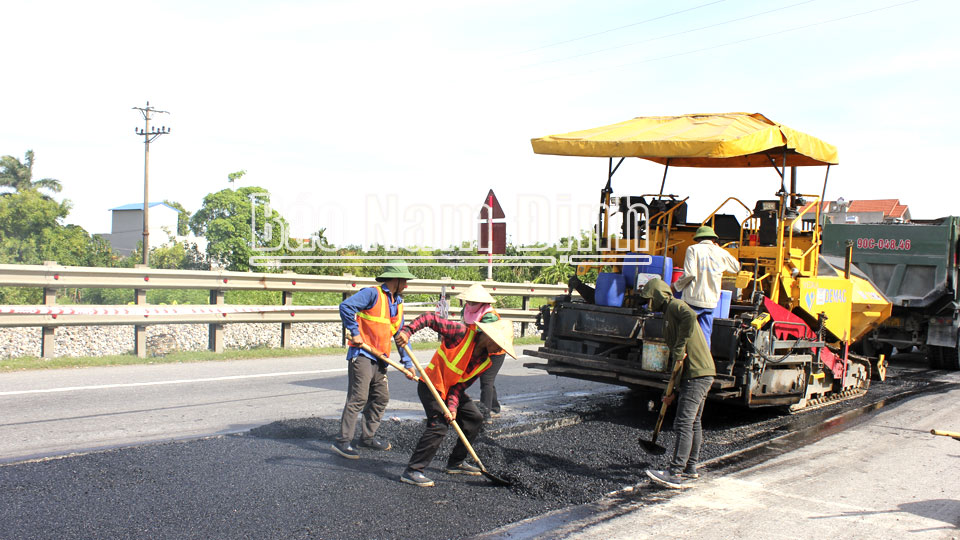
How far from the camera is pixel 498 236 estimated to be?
15203mm

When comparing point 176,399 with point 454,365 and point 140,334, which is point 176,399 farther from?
point 454,365

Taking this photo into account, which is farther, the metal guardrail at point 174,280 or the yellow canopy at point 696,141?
the metal guardrail at point 174,280

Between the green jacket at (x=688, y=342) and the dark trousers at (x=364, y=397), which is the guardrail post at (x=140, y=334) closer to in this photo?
the dark trousers at (x=364, y=397)

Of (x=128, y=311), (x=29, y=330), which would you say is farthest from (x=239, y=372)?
(x=29, y=330)

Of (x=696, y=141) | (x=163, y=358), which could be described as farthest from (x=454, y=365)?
(x=163, y=358)

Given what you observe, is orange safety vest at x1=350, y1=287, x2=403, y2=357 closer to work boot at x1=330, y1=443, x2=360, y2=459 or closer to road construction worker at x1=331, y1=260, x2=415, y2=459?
road construction worker at x1=331, y1=260, x2=415, y2=459

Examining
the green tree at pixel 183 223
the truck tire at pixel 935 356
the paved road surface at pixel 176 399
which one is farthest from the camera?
the green tree at pixel 183 223

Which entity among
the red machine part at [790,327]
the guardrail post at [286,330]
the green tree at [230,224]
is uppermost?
the green tree at [230,224]

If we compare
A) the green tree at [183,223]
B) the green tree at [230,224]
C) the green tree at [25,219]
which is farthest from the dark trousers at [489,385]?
the green tree at [183,223]

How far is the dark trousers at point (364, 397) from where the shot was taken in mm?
5906

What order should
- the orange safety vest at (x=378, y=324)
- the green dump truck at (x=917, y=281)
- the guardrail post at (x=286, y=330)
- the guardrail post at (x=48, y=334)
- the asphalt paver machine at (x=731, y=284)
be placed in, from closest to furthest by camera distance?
the orange safety vest at (x=378, y=324) → the asphalt paver machine at (x=731, y=284) → the guardrail post at (x=48, y=334) → the guardrail post at (x=286, y=330) → the green dump truck at (x=917, y=281)

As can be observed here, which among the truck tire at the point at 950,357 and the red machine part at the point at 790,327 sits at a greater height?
the red machine part at the point at 790,327

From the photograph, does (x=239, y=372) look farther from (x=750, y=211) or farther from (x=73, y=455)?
(x=750, y=211)

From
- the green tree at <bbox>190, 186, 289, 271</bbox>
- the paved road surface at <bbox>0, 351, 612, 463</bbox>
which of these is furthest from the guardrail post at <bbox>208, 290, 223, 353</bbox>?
the green tree at <bbox>190, 186, 289, 271</bbox>
